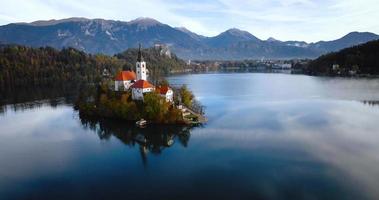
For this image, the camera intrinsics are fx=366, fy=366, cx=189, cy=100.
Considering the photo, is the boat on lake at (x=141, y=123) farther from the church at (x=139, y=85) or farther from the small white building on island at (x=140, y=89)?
the small white building on island at (x=140, y=89)

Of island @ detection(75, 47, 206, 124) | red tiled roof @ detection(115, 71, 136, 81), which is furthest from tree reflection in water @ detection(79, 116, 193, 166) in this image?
red tiled roof @ detection(115, 71, 136, 81)

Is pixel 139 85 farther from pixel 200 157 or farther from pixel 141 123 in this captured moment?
pixel 200 157

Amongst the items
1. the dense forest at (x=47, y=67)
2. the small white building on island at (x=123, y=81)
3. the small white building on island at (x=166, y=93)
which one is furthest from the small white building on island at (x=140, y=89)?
the dense forest at (x=47, y=67)

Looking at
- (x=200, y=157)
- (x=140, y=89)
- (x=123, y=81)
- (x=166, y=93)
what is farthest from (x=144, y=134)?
(x=123, y=81)

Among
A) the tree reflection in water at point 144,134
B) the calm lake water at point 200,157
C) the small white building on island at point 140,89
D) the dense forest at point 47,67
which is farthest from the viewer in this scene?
the dense forest at point 47,67

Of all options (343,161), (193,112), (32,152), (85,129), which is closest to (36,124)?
(85,129)

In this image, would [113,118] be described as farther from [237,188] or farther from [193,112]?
[237,188]
